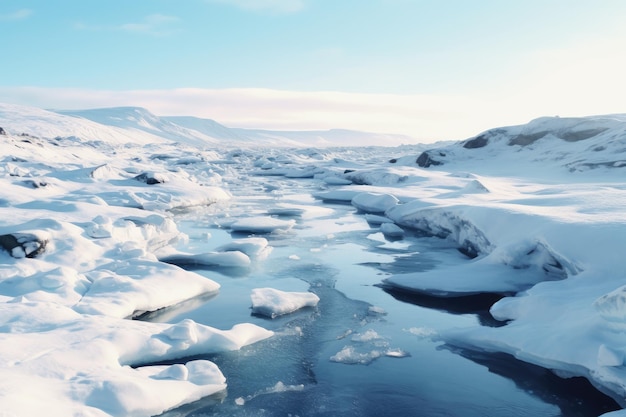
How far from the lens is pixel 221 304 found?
7332 mm

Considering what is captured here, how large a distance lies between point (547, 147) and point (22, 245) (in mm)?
23431

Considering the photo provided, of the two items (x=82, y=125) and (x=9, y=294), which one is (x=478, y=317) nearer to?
(x=9, y=294)

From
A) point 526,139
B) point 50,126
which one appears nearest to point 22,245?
point 526,139

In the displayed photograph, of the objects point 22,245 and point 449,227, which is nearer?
point 22,245

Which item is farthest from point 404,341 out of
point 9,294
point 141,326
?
point 9,294

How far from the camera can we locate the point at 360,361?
5.62m

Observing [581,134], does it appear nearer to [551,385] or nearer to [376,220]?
[376,220]

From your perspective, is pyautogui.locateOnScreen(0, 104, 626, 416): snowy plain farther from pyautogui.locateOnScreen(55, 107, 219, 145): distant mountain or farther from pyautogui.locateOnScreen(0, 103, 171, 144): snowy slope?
pyautogui.locateOnScreen(55, 107, 219, 145): distant mountain

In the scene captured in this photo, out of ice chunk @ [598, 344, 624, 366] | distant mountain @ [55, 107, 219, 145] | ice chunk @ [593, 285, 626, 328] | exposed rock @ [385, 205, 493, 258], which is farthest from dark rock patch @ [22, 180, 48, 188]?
distant mountain @ [55, 107, 219, 145]

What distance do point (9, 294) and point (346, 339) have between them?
434cm

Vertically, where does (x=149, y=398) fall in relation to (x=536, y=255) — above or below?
below

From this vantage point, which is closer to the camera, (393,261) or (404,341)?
(404,341)

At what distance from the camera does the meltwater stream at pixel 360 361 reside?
473 cm

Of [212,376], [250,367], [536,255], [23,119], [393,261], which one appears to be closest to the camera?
[212,376]
